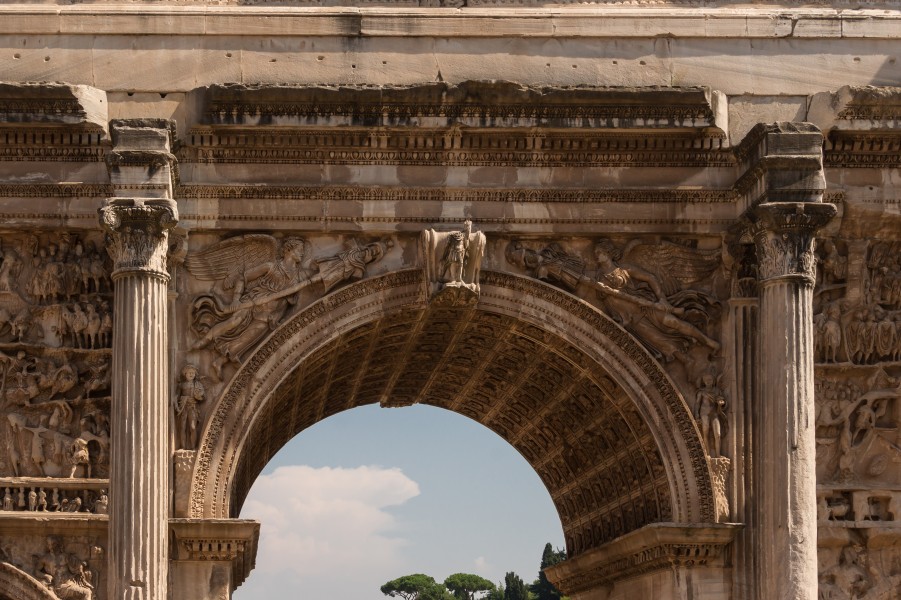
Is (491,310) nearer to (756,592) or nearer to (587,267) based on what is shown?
(587,267)

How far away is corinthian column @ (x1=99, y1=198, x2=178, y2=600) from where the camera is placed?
17.4 meters

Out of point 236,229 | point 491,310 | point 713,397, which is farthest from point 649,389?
point 236,229

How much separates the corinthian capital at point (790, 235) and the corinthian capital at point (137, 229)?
19.1 feet

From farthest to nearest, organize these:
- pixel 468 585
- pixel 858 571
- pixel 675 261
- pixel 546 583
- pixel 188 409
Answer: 1. pixel 468 585
2. pixel 546 583
3. pixel 675 261
4. pixel 858 571
5. pixel 188 409

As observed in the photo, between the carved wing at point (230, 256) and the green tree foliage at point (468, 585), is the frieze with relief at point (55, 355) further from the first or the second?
the green tree foliage at point (468, 585)

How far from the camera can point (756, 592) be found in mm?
18250

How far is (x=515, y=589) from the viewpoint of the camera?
81.6 m

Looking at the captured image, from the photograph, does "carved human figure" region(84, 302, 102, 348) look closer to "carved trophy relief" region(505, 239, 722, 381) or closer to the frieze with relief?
the frieze with relief

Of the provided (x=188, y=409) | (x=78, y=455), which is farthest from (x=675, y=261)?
(x=78, y=455)

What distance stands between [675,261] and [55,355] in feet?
21.2

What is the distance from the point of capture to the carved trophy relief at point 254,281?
1864 centimetres

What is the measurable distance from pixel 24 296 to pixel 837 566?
28.7 feet

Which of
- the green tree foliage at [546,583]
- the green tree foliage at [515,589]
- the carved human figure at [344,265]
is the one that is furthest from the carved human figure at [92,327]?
the green tree foliage at [515,589]

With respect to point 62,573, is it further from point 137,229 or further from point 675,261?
point 675,261
